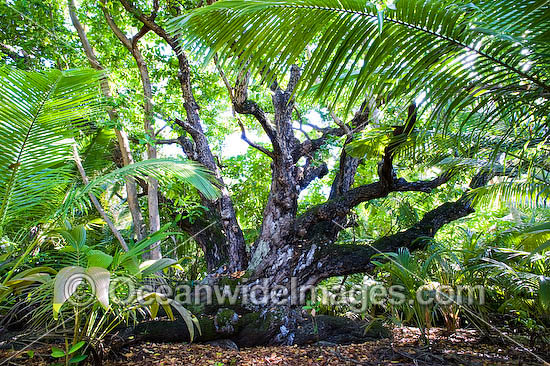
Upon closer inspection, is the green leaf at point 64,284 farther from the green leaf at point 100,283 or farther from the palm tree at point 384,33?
the palm tree at point 384,33

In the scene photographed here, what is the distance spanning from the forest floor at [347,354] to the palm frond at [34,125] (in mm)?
1060

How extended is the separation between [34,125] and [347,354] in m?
2.76

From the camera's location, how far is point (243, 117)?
686cm

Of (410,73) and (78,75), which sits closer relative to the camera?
(410,73)

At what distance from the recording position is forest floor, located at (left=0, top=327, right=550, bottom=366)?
237cm

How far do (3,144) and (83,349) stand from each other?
1.32 m

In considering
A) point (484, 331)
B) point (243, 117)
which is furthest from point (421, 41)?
point (243, 117)

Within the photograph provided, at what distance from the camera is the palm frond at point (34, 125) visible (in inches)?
72.3

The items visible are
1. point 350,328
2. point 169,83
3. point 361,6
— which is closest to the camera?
point 361,6

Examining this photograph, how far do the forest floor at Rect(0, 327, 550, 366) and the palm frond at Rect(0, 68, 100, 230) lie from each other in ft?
3.48

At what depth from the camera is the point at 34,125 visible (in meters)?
1.89

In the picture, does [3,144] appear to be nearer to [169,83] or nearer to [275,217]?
[275,217]

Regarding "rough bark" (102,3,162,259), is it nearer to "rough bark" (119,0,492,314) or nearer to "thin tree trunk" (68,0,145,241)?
"thin tree trunk" (68,0,145,241)

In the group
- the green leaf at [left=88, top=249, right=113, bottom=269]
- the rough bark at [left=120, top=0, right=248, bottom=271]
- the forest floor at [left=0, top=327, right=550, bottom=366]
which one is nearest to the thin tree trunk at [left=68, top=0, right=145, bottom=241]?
the rough bark at [left=120, top=0, right=248, bottom=271]
